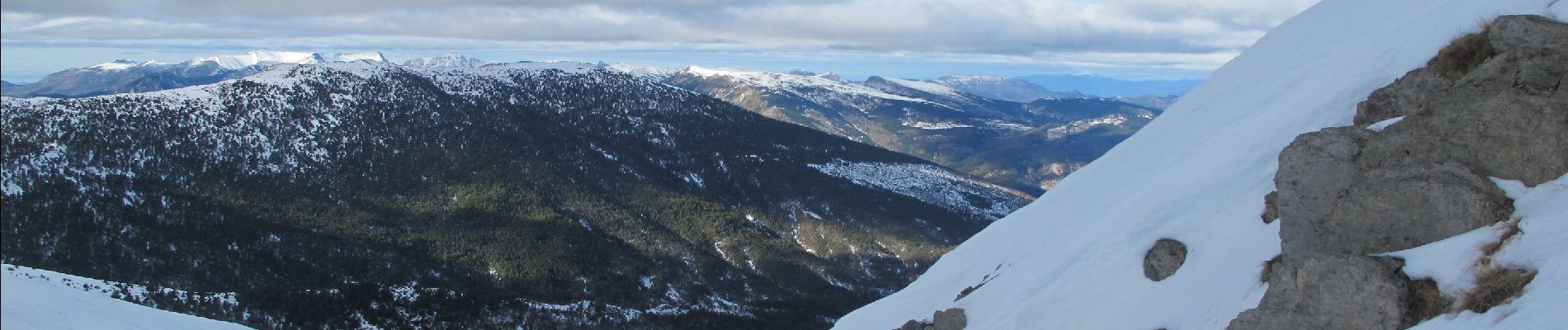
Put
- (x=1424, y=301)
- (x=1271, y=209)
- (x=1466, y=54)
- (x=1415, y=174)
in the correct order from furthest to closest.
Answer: (x=1271, y=209)
(x=1466, y=54)
(x=1415, y=174)
(x=1424, y=301)

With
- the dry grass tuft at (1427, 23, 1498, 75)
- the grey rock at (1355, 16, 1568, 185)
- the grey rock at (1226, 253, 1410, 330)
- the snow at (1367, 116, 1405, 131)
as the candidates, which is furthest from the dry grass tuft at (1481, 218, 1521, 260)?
the dry grass tuft at (1427, 23, 1498, 75)

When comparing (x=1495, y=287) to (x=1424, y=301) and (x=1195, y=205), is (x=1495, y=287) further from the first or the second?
(x=1195, y=205)

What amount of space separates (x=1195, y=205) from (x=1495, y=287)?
46.1 feet

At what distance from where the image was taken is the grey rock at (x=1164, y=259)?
23.1 metres

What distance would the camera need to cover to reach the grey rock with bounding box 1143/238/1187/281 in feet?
75.9

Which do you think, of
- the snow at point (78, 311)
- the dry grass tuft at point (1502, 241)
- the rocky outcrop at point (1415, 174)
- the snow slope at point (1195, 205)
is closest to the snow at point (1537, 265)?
the dry grass tuft at point (1502, 241)

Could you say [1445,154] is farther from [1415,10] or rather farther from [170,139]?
[170,139]

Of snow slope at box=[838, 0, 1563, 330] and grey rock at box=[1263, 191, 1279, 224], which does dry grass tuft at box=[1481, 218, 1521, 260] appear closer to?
snow slope at box=[838, 0, 1563, 330]

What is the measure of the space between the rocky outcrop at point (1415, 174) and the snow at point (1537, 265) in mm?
589

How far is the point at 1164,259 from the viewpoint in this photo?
2334cm

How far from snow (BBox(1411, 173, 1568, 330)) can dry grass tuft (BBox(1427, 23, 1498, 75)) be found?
6.38m

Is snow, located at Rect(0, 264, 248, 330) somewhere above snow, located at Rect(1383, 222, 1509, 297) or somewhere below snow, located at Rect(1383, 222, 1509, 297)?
below

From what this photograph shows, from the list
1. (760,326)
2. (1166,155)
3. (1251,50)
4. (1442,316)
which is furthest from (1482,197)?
(760,326)

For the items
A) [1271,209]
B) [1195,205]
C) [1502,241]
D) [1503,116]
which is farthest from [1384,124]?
[1502,241]
